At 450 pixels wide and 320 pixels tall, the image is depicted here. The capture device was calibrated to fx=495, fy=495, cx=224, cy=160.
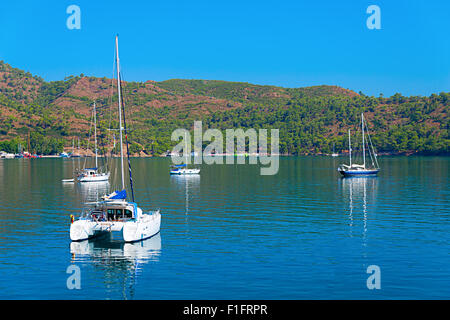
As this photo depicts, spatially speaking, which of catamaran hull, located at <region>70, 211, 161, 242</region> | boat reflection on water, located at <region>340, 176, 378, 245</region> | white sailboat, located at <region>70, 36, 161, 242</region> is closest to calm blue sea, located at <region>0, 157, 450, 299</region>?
boat reflection on water, located at <region>340, 176, 378, 245</region>

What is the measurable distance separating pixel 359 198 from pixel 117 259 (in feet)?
155

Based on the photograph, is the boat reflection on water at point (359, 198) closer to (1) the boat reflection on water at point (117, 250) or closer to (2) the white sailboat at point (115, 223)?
(1) the boat reflection on water at point (117, 250)

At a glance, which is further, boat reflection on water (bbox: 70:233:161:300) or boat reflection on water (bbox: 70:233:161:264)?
boat reflection on water (bbox: 70:233:161:264)

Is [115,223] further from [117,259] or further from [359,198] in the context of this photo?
[359,198]

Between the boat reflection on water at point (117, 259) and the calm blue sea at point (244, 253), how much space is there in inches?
2.9

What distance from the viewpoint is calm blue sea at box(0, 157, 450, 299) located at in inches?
1118

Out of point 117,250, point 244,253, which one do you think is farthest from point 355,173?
point 117,250

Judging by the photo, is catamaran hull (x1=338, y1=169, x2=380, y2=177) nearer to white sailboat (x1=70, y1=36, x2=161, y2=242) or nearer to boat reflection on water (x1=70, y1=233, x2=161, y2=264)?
white sailboat (x1=70, y1=36, x2=161, y2=242)

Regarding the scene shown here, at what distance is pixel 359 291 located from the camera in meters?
27.8

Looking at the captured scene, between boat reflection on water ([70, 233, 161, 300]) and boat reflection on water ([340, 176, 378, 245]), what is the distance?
17.8 m

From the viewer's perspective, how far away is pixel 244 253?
3716 cm

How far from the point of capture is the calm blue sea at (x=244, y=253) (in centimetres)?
2841

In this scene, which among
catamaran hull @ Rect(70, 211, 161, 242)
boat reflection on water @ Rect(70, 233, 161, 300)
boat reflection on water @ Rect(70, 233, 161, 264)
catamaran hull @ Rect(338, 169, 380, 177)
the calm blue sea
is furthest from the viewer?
catamaran hull @ Rect(338, 169, 380, 177)
